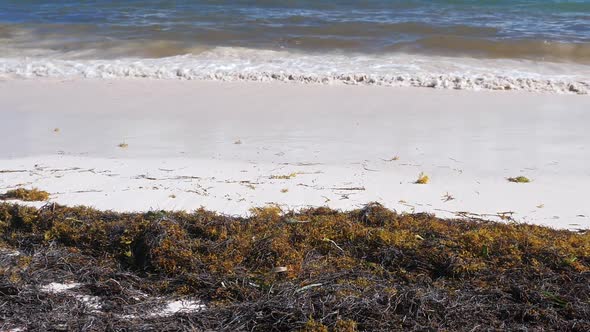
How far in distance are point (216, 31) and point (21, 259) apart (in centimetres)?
1041

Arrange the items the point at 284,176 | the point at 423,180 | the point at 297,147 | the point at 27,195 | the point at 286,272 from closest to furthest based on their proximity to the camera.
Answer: the point at 286,272, the point at 27,195, the point at 423,180, the point at 284,176, the point at 297,147

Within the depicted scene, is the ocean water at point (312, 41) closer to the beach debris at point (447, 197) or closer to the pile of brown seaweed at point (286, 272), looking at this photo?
the beach debris at point (447, 197)

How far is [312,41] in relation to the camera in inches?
493

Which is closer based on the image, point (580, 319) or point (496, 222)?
point (580, 319)

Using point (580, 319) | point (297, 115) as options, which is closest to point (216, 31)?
point (297, 115)

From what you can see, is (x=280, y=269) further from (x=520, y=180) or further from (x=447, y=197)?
(x=520, y=180)

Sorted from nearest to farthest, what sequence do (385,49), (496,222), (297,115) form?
(496,222) < (297,115) < (385,49)

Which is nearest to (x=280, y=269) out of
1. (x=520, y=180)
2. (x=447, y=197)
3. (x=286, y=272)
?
(x=286, y=272)

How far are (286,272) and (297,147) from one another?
279cm

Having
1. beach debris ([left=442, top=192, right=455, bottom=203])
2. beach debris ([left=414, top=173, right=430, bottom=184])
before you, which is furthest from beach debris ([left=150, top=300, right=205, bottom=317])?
beach debris ([left=414, top=173, right=430, bottom=184])

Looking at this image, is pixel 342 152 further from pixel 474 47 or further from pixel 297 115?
pixel 474 47

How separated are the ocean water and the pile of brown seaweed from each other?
18.2 ft

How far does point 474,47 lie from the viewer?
1180cm

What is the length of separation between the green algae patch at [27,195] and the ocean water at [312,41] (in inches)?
206
